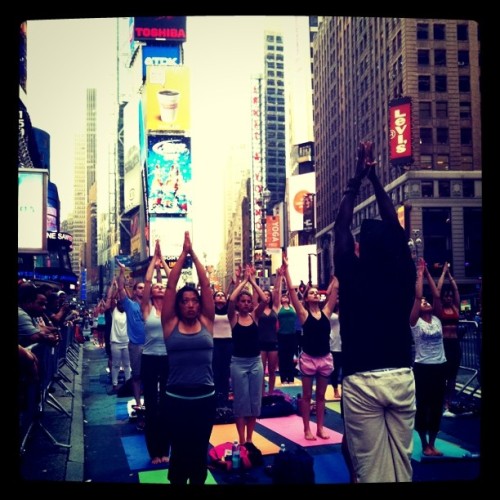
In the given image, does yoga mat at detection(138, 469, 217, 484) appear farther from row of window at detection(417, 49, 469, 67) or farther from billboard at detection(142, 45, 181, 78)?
billboard at detection(142, 45, 181, 78)

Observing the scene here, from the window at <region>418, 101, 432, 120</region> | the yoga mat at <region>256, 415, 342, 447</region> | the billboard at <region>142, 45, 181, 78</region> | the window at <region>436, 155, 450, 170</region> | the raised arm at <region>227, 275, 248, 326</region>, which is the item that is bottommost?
the yoga mat at <region>256, 415, 342, 447</region>

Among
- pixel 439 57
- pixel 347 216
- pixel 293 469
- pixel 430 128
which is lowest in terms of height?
pixel 293 469

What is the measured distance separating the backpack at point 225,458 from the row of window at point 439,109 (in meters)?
46.3

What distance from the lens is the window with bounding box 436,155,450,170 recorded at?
157ft

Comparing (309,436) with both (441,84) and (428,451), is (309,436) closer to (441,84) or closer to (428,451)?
(428,451)

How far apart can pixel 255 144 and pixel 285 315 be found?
125m

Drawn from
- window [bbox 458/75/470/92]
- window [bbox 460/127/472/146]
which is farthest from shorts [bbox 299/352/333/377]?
window [bbox 458/75/470/92]

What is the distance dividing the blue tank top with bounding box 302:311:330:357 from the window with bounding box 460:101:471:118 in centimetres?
4598

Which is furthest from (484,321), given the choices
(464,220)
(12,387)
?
(464,220)

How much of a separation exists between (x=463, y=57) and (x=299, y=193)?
1267 inches

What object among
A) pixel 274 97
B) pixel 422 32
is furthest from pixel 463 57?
pixel 274 97

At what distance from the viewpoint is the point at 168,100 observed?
76.7 m

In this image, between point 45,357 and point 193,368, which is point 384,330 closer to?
point 193,368

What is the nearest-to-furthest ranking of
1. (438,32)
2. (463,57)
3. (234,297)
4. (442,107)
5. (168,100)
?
(234,297), (463,57), (442,107), (438,32), (168,100)
